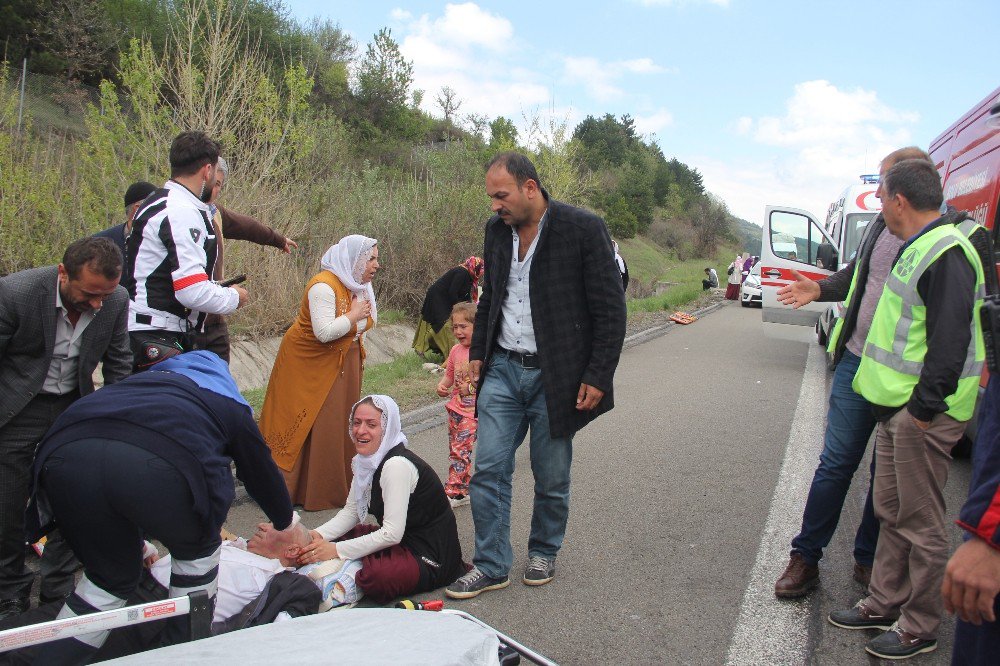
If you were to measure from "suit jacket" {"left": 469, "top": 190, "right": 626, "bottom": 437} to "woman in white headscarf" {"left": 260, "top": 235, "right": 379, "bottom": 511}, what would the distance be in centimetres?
180

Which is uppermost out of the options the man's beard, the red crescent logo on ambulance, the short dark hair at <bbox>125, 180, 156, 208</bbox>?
the red crescent logo on ambulance

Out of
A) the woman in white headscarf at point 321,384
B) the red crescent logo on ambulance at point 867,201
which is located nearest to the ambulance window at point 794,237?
the red crescent logo on ambulance at point 867,201

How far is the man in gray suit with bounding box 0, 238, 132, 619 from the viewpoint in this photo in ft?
11.5

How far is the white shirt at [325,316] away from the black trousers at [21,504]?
5.75ft

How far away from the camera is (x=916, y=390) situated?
3340 mm

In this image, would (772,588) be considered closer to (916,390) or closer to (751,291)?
(916,390)

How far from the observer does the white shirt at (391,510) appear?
152 inches

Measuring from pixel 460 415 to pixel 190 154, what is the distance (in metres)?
2.38

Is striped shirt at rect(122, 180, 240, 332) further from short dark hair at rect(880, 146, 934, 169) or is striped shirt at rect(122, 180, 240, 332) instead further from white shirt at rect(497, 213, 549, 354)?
short dark hair at rect(880, 146, 934, 169)

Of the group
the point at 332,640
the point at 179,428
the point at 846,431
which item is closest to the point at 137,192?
the point at 179,428

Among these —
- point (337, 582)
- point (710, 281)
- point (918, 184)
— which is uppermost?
point (918, 184)

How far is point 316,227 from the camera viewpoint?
13.7 meters

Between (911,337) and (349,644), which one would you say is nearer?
(349,644)

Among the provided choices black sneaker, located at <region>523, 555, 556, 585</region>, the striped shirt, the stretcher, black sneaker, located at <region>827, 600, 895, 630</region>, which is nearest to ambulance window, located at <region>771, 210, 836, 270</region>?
black sneaker, located at <region>827, 600, 895, 630</region>
